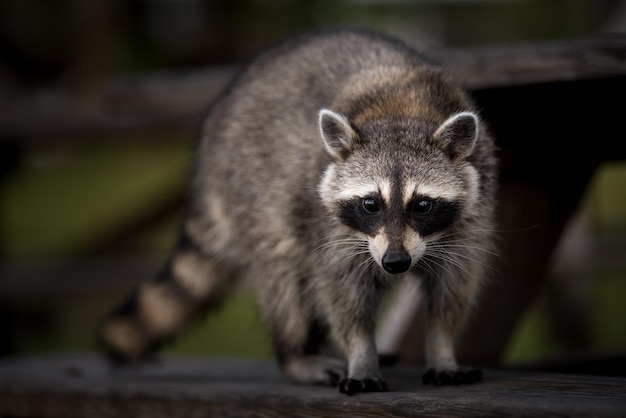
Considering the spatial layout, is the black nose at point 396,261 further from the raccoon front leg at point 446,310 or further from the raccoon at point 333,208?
the raccoon front leg at point 446,310

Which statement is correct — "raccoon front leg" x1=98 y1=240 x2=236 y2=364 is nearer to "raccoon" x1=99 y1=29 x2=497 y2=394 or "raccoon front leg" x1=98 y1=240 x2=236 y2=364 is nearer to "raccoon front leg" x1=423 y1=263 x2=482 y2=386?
"raccoon" x1=99 y1=29 x2=497 y2=394

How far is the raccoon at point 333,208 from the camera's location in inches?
116

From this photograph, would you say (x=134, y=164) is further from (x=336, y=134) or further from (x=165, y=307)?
(x=336, y=134)

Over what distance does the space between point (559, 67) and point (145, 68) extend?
6.62 metres

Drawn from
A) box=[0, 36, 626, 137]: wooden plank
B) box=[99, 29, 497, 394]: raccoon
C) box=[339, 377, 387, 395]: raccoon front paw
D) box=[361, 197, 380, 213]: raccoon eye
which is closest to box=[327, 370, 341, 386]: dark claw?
box=[99, 29, 497, 394]: raccoon

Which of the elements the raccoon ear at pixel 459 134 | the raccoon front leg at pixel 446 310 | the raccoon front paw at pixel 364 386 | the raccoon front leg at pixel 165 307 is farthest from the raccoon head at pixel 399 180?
the raccoon front leg at pixel 165 307

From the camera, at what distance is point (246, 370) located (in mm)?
4004

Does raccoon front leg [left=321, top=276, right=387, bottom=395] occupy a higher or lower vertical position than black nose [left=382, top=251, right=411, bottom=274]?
lower

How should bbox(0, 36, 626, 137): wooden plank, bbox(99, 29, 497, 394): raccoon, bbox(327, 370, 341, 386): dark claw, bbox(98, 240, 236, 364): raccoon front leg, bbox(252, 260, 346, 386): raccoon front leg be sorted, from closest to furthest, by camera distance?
bbox(99, 29, 497, 394): raccoon → bbox(0, 36, 626, 137): wooden plank → bbox(327, 370, 341, 386): dark claw → bbox(252, 260, 346, 386): raccoon front leg → bbox(98, 240, 236, 364): raccoon front leg

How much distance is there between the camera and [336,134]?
3.07m

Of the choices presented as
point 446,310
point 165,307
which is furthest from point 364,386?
point 165,307

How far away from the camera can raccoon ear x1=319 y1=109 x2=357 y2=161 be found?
9.91 ft

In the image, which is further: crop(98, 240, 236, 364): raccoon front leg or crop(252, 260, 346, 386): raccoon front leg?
crop(98, 240, 236, 364): raccoon front leg

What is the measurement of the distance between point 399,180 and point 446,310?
538 millimetres
